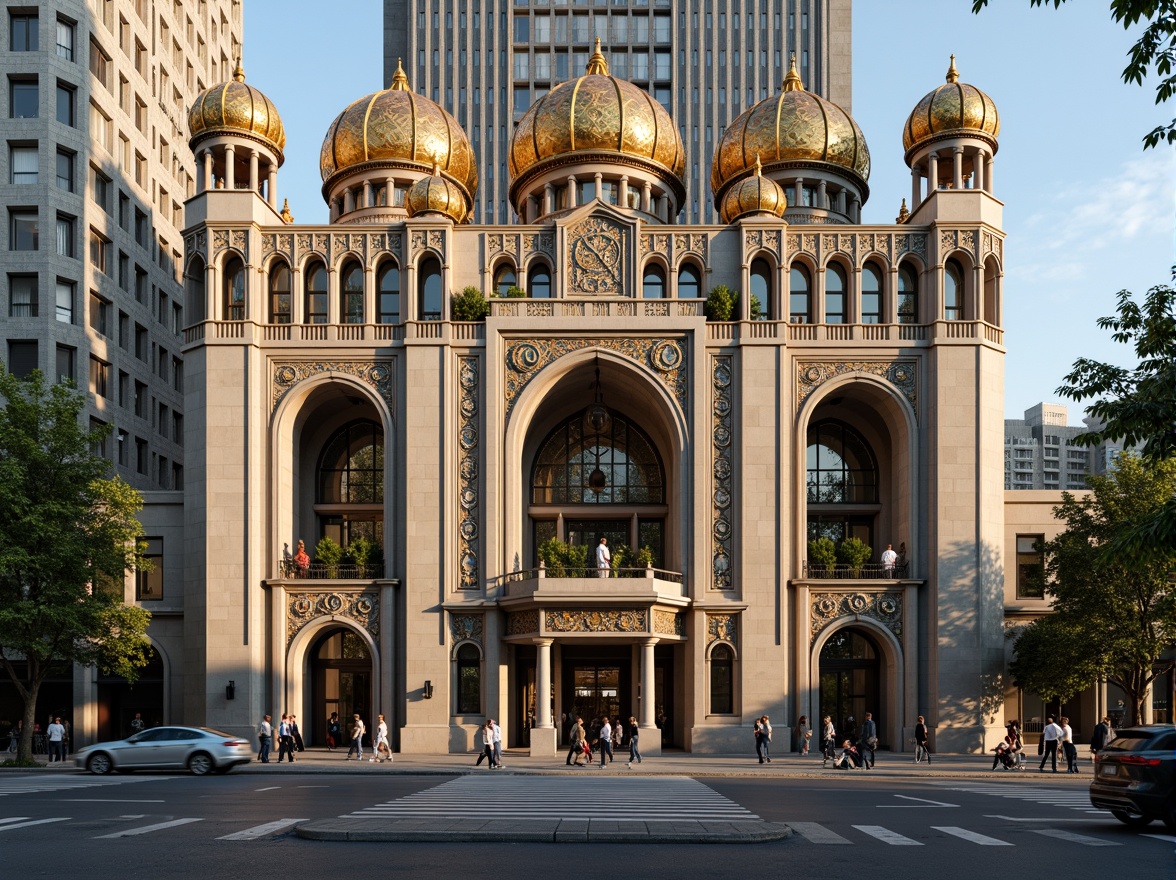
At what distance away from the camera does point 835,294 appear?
4506 centimetres

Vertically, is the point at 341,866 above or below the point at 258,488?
below

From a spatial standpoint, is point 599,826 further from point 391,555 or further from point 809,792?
point 391,555

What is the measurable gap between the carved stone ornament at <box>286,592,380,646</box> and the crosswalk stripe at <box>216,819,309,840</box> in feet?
80.7

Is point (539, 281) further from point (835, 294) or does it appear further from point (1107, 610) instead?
point (1107, 610)

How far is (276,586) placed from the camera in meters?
42.5

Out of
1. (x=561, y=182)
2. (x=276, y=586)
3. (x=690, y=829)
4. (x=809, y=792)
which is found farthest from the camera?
(x=561, y=182)

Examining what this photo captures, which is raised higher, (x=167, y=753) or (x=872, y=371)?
(x=872, y=371)

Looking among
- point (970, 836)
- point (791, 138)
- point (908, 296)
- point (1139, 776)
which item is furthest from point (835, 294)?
point (970, 836)

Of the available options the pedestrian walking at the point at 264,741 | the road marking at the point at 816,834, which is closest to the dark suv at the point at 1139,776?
the road marking at the point at 816,834

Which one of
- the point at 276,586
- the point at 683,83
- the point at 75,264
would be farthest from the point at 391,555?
the point at 683,83

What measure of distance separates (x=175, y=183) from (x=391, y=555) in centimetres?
3145

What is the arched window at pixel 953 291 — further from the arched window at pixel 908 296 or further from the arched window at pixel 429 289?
the arched window at pixel 429 289

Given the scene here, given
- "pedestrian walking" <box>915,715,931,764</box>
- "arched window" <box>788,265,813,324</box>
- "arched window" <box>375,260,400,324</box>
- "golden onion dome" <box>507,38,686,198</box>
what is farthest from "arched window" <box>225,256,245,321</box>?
"pedestrian walking" <box>915,715,931,764</box>

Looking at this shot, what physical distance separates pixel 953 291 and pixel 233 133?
27.0 m
